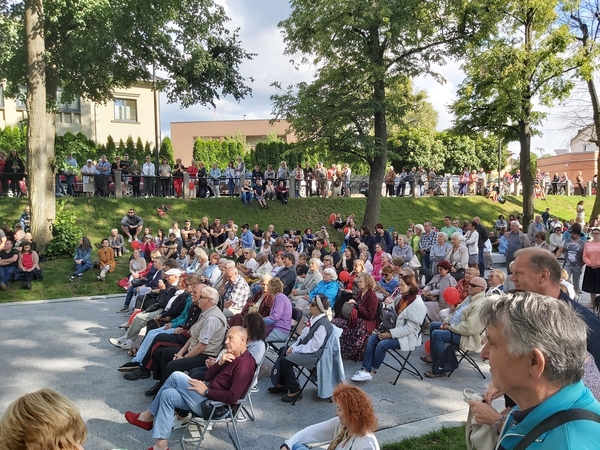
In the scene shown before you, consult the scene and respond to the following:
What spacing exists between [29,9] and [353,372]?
14.3 m

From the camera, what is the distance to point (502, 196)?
2912 centimetres

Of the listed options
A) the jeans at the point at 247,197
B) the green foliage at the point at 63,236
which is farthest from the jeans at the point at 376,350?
the jeans at the point at 247,197

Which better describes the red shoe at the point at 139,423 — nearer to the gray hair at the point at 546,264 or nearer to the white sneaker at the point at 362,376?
the white sneaker at the point at 362,376

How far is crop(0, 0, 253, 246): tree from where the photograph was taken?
47.3 feet

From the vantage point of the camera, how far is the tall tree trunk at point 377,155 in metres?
17.8

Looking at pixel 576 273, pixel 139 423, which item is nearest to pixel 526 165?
pixel 576 273

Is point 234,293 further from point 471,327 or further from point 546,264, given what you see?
point 546,264

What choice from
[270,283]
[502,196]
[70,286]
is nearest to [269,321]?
[270,283]

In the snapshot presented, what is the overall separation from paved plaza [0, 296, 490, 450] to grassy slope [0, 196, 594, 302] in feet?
13.1

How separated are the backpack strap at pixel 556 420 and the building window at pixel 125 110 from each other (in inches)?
1483

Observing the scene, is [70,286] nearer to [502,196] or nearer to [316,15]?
[316,15]

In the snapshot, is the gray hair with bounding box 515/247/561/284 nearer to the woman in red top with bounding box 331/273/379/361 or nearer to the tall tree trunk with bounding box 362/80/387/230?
the woman in red top with bounding box 331/273/379/361

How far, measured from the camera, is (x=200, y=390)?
14.7 feet

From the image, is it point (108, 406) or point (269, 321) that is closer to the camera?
point (108, 406)
